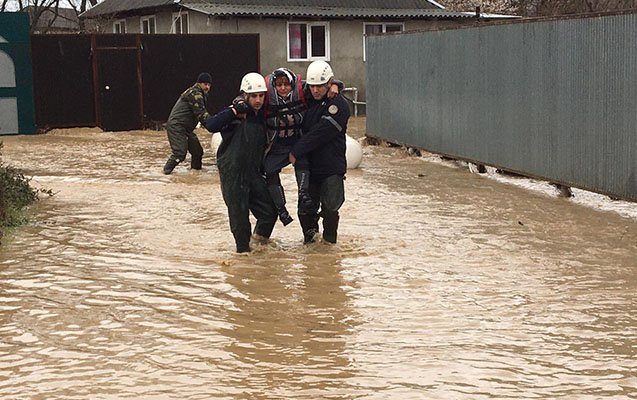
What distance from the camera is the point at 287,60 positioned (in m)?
30.8

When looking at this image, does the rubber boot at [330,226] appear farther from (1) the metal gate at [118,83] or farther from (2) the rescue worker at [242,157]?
(1) the metal gate at [118,83]

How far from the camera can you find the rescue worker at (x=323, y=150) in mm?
9875

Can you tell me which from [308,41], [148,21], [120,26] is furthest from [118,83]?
[120,26]

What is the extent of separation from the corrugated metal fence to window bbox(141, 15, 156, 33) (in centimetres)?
1594

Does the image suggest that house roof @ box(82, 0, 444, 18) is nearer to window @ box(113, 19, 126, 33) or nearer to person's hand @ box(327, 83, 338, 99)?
window @ box(113, 19, 126, 33)

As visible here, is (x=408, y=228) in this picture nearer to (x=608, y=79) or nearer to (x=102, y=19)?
Result: (x=608, y=79)

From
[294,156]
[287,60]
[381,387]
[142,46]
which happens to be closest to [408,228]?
[294,156]

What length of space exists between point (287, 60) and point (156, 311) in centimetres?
2341

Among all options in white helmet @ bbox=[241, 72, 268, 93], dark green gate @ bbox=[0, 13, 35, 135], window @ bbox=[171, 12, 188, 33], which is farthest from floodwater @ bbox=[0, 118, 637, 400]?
window @ bbox=[171, 12, 188, 33]

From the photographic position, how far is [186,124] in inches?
653

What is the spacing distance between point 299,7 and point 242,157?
22.1 m

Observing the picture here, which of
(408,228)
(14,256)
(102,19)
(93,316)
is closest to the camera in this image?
(93,316)

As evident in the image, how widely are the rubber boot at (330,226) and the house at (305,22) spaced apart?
63.6 ft

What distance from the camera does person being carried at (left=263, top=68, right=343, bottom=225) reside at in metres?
9.80
